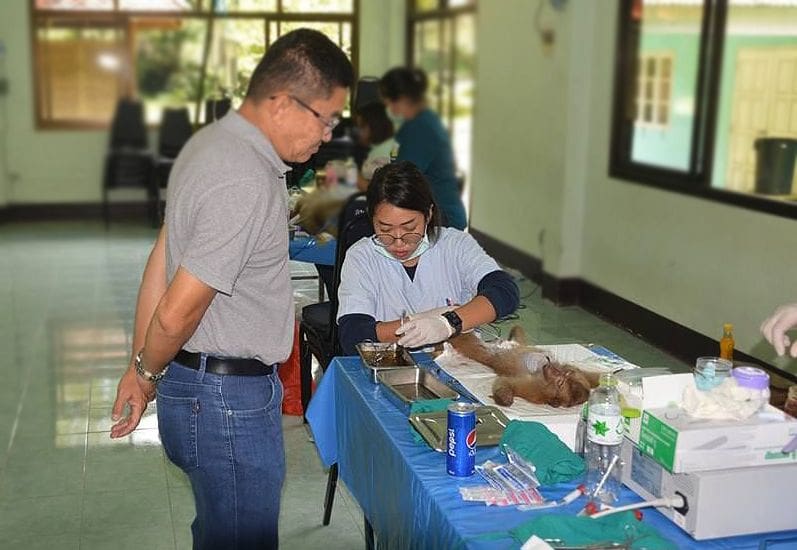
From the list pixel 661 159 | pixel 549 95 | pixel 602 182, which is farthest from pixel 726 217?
pixel 549 95

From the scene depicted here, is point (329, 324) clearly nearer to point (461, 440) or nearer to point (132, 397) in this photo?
point (132, 397)

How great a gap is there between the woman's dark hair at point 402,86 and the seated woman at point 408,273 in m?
1.89

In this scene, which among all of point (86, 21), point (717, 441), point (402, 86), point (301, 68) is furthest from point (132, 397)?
point (86, 21)

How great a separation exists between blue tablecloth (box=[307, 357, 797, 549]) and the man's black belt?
294mm

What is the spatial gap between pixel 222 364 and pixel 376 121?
3532 mm

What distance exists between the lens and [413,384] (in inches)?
77.7

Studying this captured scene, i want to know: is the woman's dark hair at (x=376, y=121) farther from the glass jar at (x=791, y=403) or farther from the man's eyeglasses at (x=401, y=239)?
the glass jar at (x=791, y=403)

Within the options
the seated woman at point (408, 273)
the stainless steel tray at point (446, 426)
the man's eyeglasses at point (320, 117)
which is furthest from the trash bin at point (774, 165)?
the man's eyeglasses at point (320, 117)

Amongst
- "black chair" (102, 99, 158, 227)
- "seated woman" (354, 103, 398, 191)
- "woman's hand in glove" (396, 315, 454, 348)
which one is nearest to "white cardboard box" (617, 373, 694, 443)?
"woman's hand in glove" (396, 315, 454, 348)

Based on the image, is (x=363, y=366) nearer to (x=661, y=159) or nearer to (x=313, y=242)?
(x=313, y=242)

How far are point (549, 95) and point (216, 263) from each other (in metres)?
4.11

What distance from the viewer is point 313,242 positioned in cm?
359

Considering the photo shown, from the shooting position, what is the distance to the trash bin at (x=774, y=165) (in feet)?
12.0

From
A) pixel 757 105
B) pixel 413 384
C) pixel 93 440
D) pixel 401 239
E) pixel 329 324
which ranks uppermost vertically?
pixel 757 105
